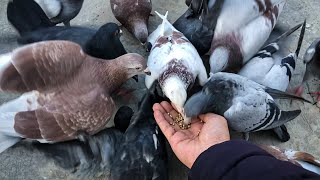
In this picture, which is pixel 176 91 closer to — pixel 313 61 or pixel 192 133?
pixel 192 133

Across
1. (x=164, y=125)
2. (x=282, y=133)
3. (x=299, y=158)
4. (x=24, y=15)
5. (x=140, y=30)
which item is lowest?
(x=282, y=133)

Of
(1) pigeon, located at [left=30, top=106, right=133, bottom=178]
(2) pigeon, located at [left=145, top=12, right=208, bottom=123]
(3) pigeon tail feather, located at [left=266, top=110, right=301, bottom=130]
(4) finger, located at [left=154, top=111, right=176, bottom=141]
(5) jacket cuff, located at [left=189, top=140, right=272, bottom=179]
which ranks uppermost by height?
(5) jacket cuff, located at [left=189, top=140, right=272, bottom=179]

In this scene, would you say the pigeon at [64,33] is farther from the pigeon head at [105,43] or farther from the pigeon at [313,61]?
the pigeon at [313,61]

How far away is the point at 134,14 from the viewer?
3.34m

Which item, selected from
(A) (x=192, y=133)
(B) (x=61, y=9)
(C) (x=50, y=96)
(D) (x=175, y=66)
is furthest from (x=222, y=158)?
(B) (x=61, y=9)

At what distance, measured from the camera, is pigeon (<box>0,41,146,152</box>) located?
236 cm

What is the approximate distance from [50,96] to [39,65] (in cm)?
19

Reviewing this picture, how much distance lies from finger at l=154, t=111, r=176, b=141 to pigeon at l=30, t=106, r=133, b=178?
0.24 m

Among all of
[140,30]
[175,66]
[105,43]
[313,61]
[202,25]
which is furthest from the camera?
[140,30]

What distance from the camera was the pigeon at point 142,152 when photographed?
2.35 m

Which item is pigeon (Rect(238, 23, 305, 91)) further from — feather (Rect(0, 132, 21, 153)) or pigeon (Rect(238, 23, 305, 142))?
feather (Rect(0, 132, 21, 153))

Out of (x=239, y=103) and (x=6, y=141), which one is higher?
(x=239, y=103)

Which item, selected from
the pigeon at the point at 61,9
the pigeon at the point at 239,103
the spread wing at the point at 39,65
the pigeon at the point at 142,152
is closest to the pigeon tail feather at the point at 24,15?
the pigeon at the point at 61,9

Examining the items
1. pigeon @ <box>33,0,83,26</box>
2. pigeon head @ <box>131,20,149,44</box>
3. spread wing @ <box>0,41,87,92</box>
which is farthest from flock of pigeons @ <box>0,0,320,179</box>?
pigeon @ <box>33,0,83,26</box>
